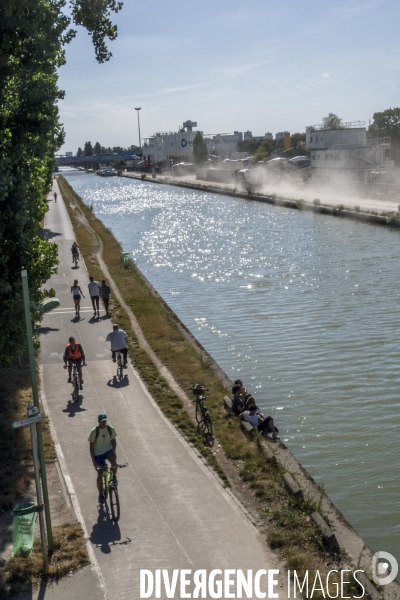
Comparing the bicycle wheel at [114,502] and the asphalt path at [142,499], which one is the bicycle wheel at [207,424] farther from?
the bicycle wheel at [114,502]

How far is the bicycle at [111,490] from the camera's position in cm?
976

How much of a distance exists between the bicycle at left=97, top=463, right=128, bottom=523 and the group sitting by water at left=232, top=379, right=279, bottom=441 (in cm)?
426

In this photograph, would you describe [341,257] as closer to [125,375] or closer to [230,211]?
[125,375]

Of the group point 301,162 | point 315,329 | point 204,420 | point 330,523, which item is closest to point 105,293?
point 315,329

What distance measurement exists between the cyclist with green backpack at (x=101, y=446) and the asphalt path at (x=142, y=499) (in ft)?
1.90

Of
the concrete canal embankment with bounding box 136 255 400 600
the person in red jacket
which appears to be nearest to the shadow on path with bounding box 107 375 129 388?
the person in red jacket

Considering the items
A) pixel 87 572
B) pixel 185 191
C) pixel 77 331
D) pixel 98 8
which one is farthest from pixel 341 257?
pixel 185 191

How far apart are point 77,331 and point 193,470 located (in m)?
10.6

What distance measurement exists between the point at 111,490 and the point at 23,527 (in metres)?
1.46

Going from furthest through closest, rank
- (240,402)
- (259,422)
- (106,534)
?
(240,402) < (259,422) < (106,534)

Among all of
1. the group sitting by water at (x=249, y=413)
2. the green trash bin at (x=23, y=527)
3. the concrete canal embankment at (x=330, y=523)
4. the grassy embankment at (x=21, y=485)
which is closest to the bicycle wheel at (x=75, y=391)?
the grassy embankment at (x=21, y=485)

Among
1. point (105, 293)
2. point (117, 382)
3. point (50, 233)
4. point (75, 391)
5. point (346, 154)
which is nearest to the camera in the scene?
point (75, 391)

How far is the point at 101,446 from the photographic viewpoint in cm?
1023

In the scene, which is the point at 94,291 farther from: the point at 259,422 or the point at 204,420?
the point at 204,420
